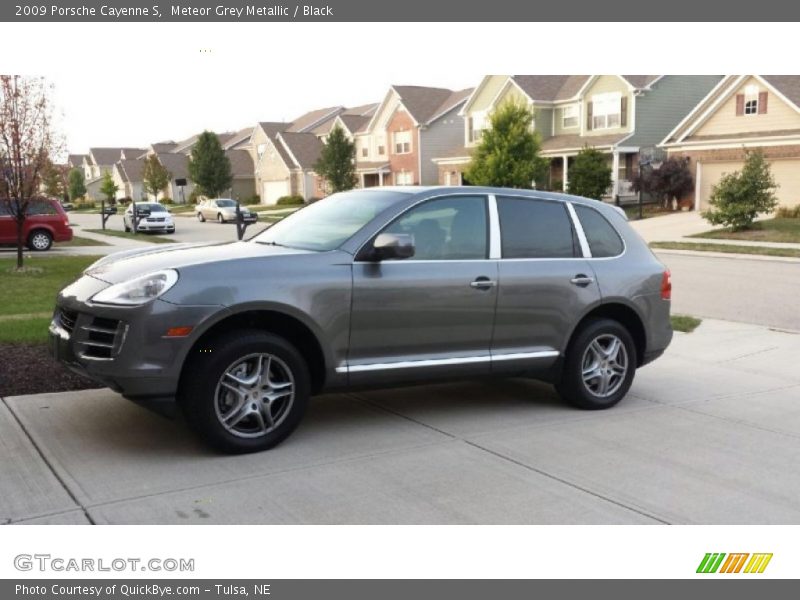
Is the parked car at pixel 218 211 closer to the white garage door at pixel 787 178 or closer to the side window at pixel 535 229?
the white garage door at pixel 787 178

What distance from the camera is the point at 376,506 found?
4.50m

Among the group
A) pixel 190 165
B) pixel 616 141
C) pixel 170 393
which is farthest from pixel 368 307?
pixel 190 165

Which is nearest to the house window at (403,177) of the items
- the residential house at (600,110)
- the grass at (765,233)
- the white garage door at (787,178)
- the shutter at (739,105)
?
the residential house at (600,110)

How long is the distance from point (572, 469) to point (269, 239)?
9.22 feet

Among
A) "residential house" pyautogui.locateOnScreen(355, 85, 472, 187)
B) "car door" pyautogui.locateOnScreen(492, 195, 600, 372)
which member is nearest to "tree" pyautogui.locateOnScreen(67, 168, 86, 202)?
"residential house" pyautogui.locateOnScreen(355, 85, 472, 187)

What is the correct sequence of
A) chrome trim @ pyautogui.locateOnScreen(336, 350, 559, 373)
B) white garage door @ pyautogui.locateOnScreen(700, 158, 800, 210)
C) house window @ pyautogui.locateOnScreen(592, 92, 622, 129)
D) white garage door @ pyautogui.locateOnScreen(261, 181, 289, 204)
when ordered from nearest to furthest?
1. chrome trim @ pyautogui.locateOnScreen(336, 350, 559, 373)
2. white garage door @ pyautogui.locateOnScreen(700, 158, 800, 210)
3. house window @ pyautogui.locateOnScreen(592, 92, 622, 129)
4. white garage door @ pyautogui.locateOnScreen(261, 181, 289, 204)

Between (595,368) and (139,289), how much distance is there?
3585 millimetres

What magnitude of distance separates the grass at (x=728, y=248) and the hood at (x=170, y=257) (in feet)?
63.4

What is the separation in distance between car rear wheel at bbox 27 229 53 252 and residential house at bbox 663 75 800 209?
83.6ft

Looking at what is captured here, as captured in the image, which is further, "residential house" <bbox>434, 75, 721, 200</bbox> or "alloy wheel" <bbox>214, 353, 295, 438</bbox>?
"residential house" <bbox>434, 75, 721, 200</bbox>

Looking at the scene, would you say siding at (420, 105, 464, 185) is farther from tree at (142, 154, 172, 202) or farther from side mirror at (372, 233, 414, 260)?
side mirror at (372, 233, 414, 260)

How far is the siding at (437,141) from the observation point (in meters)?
54.0

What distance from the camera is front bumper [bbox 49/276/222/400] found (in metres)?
4.91

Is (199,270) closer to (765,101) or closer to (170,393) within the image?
(170,393)
